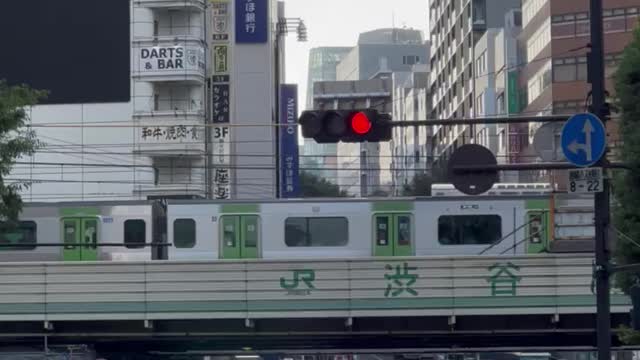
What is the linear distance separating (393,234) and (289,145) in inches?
1194

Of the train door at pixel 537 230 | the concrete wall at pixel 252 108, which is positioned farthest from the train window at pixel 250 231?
the concrete wall at pixel 252 108

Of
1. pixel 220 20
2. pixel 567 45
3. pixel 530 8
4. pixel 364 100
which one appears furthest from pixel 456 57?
pixel 220 20

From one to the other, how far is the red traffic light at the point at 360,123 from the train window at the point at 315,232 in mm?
22009

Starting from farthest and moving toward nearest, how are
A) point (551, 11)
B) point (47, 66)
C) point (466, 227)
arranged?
1. point (551, 11)
2. point (47, 66)
3. point (466, 227)

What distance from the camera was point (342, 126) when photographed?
54.7 feet

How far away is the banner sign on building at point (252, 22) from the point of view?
2438 inches

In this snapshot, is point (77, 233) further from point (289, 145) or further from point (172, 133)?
point (289, 145)

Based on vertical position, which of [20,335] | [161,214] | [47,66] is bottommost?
[20,335]

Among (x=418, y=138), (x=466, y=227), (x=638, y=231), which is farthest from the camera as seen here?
(x=418, y=138)

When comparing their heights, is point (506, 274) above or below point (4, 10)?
below

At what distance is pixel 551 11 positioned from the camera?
225ft

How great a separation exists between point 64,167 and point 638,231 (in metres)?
47.2

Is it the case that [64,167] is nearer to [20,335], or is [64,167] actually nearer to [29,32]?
[29,32]

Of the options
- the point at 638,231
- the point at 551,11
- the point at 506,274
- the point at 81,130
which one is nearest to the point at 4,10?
the point at 81,130
